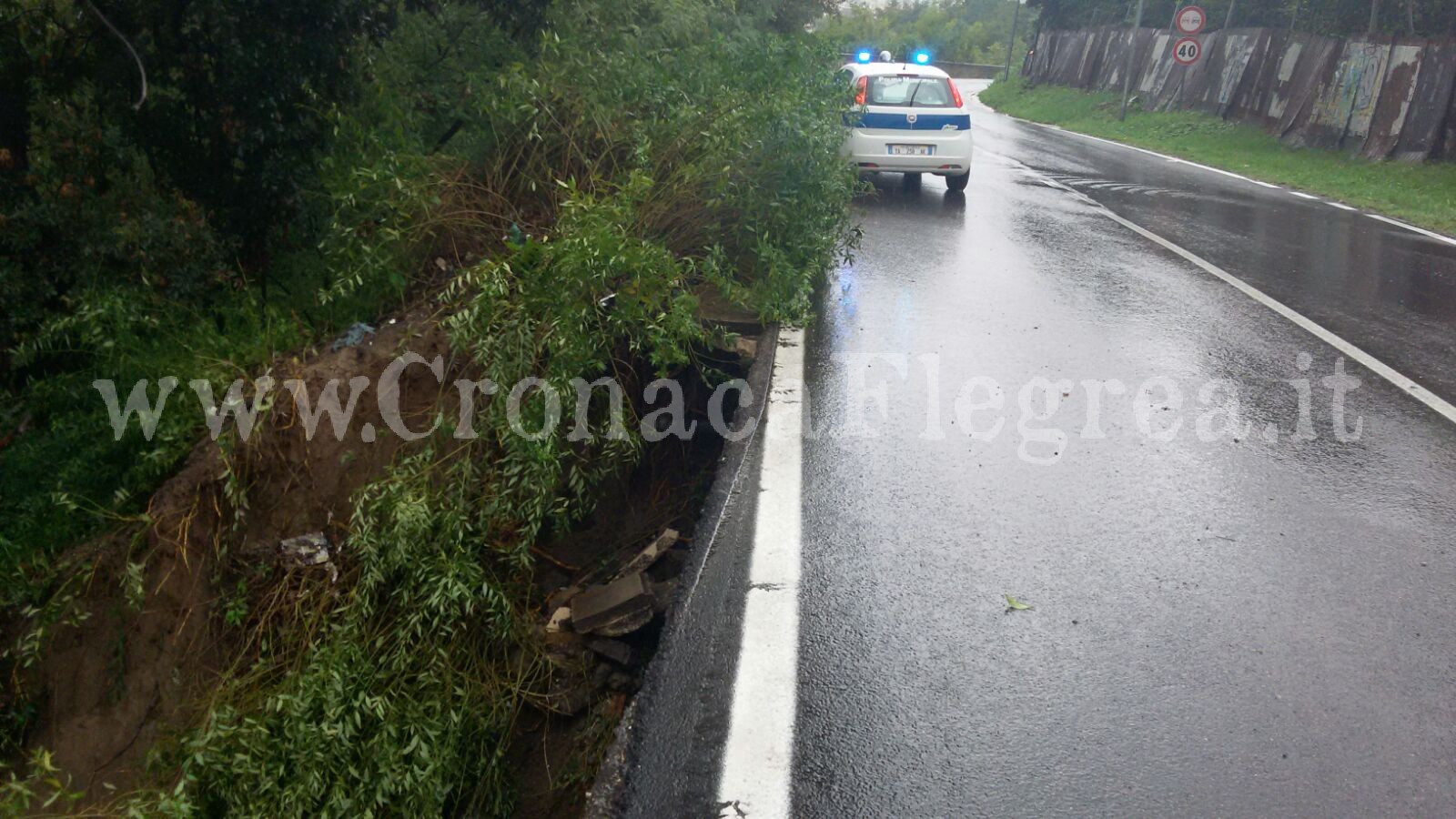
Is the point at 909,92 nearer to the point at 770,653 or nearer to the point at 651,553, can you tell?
the point at 651,553

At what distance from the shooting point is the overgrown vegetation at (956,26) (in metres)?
72.8

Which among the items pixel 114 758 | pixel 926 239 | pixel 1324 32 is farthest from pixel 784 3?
pixel 114 758

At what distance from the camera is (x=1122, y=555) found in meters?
4.62

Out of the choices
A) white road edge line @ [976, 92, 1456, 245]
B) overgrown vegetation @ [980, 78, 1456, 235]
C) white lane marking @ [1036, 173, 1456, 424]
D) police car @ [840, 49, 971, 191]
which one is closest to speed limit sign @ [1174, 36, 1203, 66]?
overgrown vegetation @ [980, 78, 1456, 235]

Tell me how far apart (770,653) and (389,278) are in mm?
3562

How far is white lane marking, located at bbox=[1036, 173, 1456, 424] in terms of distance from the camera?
6499 mm

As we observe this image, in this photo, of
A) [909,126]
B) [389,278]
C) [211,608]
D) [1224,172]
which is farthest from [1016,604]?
[1224,172]

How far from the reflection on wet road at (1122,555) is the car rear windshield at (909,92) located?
5.20 metres

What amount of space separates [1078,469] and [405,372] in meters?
3.31

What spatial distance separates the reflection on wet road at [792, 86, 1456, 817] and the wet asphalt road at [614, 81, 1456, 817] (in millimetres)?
13

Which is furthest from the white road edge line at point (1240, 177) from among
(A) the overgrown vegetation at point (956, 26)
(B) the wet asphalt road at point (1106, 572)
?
(A) the overgrown vegetation at point (956, 26)

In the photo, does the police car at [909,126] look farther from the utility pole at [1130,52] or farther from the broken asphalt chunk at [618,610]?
the utility pole at [1130,52]

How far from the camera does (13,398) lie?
19.0 feet

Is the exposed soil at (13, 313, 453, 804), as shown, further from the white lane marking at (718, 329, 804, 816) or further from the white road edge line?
the white road edge line
